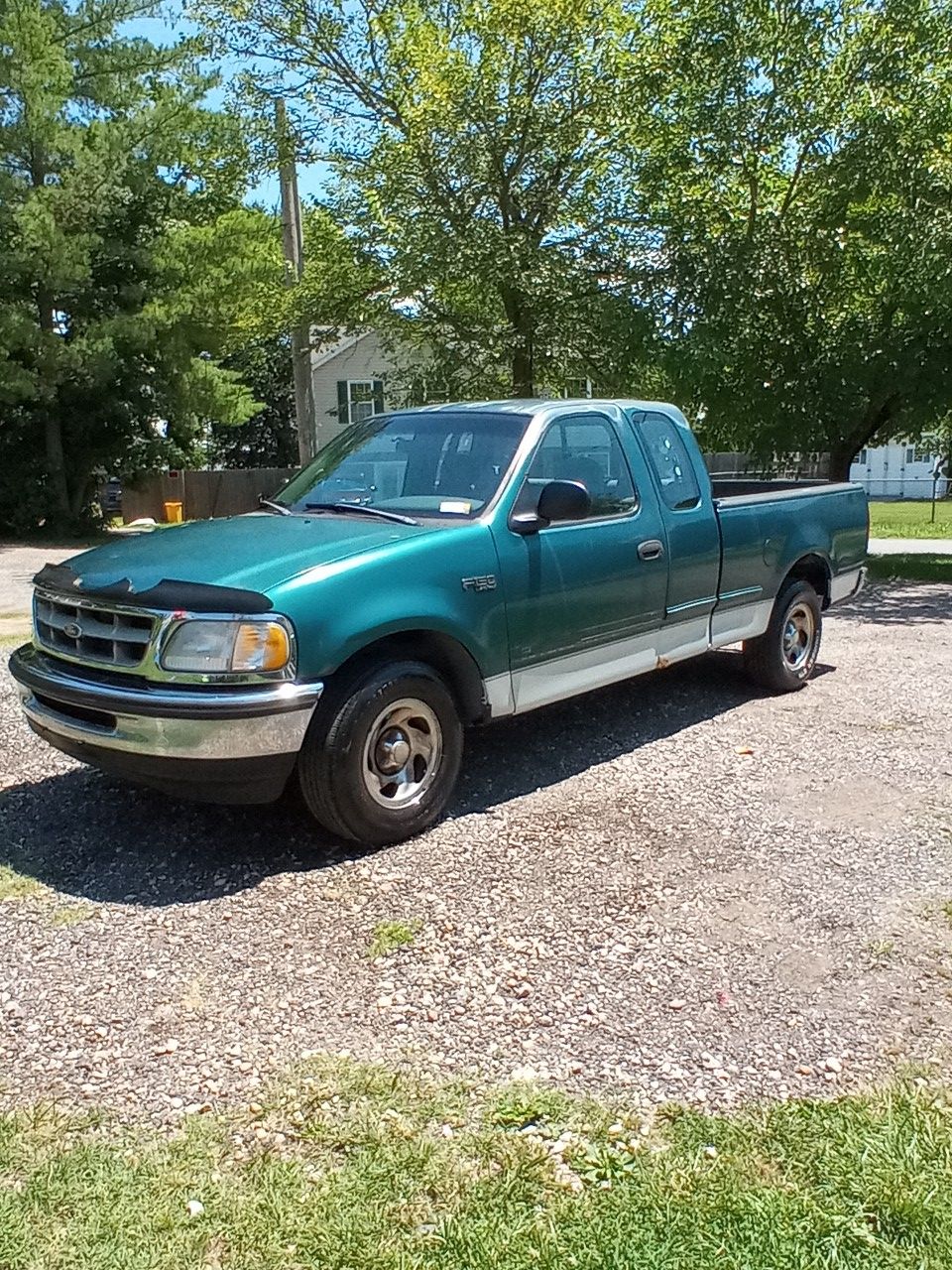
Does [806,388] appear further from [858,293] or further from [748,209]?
[748,209]

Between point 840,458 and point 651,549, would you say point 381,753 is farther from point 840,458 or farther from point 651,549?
point 840,458

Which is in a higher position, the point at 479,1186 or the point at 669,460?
the point at 669,460

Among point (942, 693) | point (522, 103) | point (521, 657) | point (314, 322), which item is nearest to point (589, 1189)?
point (521, 657)

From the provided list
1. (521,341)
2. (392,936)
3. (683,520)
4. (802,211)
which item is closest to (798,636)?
(683,520)

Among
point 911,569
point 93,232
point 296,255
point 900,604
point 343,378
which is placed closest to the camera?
point 900,604

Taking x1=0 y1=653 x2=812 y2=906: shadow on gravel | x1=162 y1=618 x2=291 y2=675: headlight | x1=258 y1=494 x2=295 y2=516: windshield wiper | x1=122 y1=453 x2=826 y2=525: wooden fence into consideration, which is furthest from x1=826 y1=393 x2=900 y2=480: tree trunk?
x1=122 y1=453 x2=826 y2=525: wooden fence

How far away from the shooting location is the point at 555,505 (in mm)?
5180

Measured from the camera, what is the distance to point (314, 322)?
58.6ft

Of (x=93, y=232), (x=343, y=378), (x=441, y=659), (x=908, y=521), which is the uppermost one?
(x=93, y=232)

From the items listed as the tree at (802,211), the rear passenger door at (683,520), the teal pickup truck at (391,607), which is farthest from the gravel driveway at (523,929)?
the tree at (802,211)

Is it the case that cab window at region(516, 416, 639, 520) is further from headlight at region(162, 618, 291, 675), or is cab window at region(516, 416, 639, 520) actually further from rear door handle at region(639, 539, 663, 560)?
headlight at region(162, 618, 291, 675)

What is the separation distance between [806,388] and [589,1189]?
1319cm

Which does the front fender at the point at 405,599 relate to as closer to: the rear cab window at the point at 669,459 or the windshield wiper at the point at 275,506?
the windshield wiper at the point at 275,506

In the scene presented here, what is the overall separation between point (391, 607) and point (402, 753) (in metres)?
0.65
